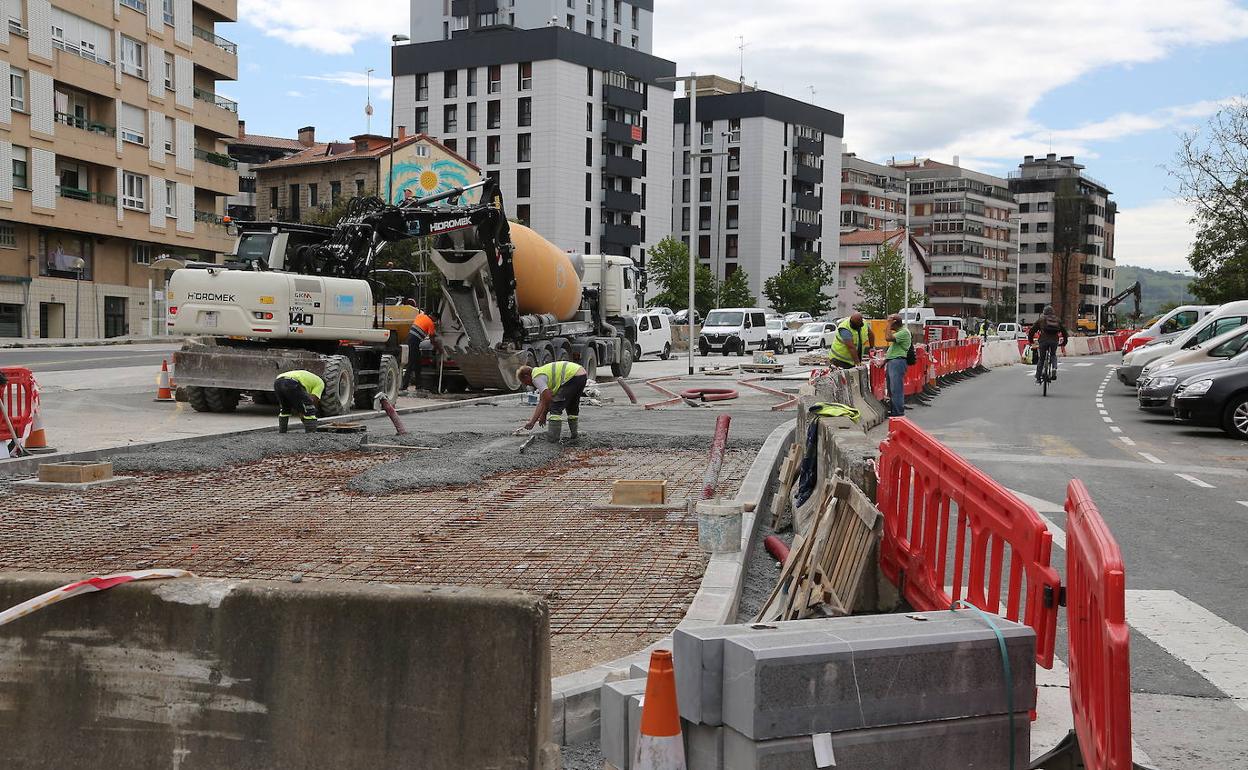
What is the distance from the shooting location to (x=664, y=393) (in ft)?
86.9

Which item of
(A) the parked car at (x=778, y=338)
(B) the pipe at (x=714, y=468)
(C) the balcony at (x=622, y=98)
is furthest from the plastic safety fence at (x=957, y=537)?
(C) the balcony at (x=622, y=98)

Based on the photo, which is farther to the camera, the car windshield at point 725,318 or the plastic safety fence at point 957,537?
the car windshield at point 725,318

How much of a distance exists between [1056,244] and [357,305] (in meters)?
131

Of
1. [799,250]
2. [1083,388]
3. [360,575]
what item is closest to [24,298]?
[1083,388]

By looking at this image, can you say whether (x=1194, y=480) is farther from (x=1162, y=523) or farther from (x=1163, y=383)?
(x=1163, y=383)

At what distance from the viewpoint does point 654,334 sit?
4291 centimetres

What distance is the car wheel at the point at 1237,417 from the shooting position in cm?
1705

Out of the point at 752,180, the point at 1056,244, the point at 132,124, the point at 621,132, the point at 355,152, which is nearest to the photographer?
the point at 132,124

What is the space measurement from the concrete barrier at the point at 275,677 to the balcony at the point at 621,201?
8540 centimetres

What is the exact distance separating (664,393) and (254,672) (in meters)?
22.8

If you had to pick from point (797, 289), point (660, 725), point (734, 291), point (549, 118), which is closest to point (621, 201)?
point (549, 118)

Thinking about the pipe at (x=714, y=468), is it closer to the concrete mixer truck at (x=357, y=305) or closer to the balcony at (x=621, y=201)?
the concrete mixer truck at (x=357, y=305)

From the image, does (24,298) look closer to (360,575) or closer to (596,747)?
(360,575)

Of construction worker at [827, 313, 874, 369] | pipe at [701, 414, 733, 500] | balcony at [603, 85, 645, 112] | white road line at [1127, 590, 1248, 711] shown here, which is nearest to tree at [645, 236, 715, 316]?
balcony at [603, 85, 645, 112]
